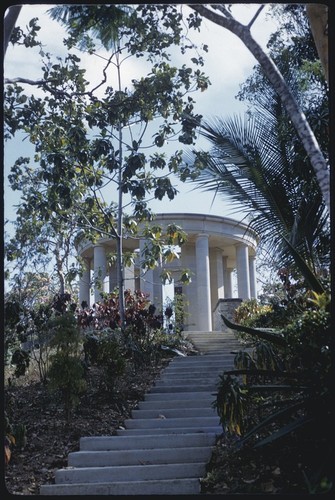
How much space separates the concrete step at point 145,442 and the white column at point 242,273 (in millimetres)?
16347

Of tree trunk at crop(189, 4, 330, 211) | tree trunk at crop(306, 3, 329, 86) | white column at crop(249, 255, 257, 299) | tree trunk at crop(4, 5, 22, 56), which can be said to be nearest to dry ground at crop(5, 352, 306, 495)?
tree trunk at crop(189, 4, 330, 211)

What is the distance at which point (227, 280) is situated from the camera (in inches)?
1129

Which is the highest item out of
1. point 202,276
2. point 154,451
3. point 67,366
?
point 202,276

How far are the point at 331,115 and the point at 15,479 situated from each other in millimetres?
4723

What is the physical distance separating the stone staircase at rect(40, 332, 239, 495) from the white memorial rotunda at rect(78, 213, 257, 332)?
1110 centimetres

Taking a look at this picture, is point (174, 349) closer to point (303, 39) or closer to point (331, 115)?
point (303, 39)

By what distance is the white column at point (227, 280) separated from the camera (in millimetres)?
27744

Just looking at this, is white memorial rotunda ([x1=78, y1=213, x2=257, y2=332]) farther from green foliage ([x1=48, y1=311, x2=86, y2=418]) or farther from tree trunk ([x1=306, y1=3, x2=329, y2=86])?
tree trunk ([x1=306, y1=3, x2=329, y2=86])

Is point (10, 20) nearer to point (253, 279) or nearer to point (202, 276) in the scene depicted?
point (202, 276)

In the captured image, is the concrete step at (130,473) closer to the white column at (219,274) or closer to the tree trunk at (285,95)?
the tree trunk at (285,95)

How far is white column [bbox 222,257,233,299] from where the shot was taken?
27744mm

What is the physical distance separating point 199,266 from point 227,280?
7.14 m

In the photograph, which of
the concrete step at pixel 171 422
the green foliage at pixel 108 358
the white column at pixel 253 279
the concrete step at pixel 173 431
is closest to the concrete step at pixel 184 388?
the green foliage at pixel 108 358

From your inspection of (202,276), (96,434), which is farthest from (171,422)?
(202,276)
